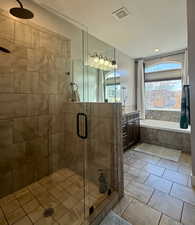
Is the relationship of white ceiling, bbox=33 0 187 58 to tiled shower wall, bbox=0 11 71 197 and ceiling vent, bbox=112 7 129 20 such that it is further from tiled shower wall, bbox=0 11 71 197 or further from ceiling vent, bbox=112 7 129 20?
tiled shower wall, bbox=0 11 71 197

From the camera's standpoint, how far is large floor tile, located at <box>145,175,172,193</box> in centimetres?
187

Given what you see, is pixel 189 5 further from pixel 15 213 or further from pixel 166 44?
pixel 15 213

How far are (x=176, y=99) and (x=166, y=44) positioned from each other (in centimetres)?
168

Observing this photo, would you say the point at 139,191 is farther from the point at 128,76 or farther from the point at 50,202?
the point at 128,76

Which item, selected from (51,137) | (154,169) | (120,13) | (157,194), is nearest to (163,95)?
(154,169)

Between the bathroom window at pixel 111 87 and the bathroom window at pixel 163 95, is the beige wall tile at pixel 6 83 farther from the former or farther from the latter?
the bathroom window at pixel 163 95

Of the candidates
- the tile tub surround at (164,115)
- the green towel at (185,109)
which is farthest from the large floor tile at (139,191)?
the tile tub surround at (164,115)

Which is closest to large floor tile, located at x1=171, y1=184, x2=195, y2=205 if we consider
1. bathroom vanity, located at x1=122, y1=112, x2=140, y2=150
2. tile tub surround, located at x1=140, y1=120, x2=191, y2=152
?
bathroom vanity, located at x1=122, y1=112, x2=140, y2=150

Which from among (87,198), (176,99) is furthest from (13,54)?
(176,99)

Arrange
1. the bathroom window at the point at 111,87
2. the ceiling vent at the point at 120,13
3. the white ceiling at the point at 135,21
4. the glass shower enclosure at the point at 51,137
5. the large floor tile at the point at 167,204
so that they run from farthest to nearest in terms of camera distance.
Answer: the bathroom window at the point at 111,87, the ceiling vent at the point at 120,13, the white ceiling at the point at 135,21, the glass shower enclosure at the point at 51,137, the large floor tile at the point at 167,204

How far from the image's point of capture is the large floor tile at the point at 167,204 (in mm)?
1458

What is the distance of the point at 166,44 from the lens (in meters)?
3.34

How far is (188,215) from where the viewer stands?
1.43 m

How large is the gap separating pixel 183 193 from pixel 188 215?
0.38 metres
